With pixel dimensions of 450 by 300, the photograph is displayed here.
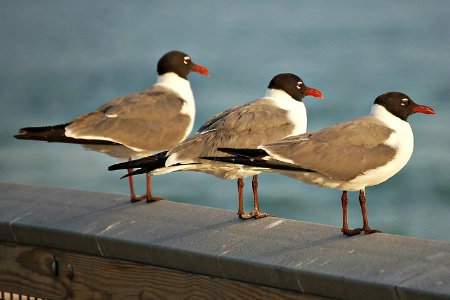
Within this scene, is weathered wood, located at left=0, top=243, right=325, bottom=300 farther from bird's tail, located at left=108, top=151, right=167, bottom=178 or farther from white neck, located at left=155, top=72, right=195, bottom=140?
white neck, located at left=155, top=72, right=195, bottom=140

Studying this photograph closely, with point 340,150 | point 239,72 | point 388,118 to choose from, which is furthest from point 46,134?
point 239,72

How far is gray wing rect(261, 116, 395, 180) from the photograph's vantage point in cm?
573

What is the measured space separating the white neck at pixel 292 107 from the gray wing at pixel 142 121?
31.5 inches

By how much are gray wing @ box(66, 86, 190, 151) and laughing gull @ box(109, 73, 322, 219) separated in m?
0.92

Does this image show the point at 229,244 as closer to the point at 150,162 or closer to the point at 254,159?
the point at 254,159

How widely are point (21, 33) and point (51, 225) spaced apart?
23.7 meters

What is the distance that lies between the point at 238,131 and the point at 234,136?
0.04 meters

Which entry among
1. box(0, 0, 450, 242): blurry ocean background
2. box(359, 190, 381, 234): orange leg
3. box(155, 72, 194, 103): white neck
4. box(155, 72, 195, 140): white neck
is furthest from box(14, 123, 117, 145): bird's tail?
box(0, 0, 450, 242): blurry ocean background

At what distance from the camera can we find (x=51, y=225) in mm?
4848

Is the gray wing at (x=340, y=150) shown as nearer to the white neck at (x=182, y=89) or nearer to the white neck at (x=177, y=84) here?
the white neck at (x=182, y=89)

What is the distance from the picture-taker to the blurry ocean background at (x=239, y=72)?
14.3m

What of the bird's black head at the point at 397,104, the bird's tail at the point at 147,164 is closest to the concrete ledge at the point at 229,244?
the bird's tail at the point at 147,164

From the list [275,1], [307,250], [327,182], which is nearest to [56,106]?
[275,1]

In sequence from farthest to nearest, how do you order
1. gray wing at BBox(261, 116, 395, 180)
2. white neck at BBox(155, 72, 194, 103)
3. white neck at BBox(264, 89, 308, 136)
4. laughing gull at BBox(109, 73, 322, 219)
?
white neck at BBox(155, 72, 194, 103) → white neck at BBox(264, 89, 308, 136) → laughing gull at BBox(109, 73, 322, 219) → gray wing at BBox(261, 116, 395, 180)
